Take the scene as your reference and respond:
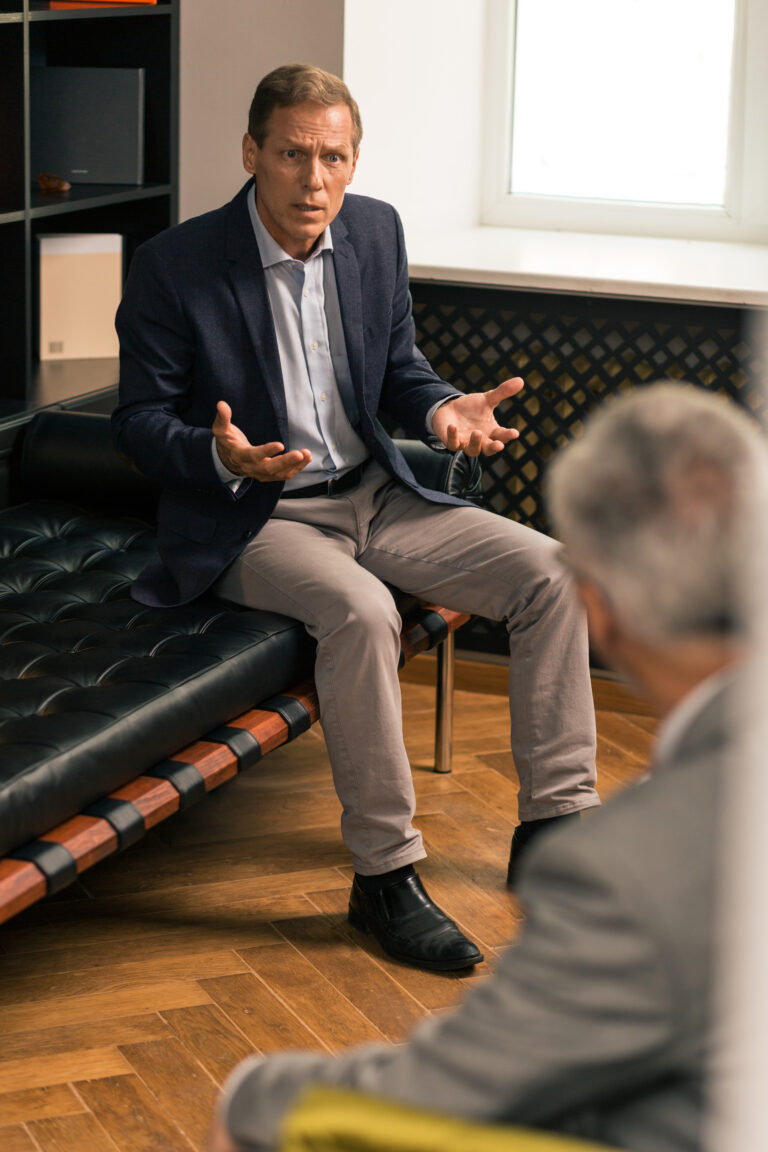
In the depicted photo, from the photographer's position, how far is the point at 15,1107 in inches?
70.9

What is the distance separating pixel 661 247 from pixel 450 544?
1.40 metres

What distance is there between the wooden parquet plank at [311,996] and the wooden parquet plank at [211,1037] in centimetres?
11

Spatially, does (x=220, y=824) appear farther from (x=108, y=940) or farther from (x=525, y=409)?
(x=525, y=409)

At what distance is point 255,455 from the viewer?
2137 mm

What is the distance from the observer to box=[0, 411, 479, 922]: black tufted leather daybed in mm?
1809

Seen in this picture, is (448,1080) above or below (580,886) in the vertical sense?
below

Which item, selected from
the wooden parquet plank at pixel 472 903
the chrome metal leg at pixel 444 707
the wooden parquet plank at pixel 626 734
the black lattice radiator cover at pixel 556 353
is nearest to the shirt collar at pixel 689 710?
the wooden parquet plank at pixel 472 903

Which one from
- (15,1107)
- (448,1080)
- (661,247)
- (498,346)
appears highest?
(661,247)

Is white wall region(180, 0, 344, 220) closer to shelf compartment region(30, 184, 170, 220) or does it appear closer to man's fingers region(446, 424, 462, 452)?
shelf compartment region(30, 184, 170, 220)

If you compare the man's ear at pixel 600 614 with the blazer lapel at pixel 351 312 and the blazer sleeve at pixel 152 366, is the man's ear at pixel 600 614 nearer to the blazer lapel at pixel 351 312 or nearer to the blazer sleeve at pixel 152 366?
the blazer sleeve at pixel 152 366

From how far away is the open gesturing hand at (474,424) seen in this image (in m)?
2.39

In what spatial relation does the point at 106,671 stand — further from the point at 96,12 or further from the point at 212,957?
the point at 96,12

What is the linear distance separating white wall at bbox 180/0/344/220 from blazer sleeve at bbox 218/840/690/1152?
2688mm

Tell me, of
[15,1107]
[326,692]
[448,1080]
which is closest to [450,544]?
[326,692]
